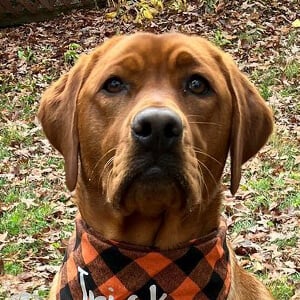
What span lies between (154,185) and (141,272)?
0.63m

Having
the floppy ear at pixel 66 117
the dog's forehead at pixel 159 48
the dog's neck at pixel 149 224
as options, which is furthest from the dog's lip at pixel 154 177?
the dog's forehead at pixel 159 48

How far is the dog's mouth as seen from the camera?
3607 millimetres

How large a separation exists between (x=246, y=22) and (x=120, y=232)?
11786 mm

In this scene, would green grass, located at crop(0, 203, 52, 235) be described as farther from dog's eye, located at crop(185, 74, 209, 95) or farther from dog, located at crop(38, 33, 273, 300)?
dog's eye, located at crop(185, 74, 209, 95)

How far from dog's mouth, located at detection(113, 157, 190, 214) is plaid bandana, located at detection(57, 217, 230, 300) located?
0.38m

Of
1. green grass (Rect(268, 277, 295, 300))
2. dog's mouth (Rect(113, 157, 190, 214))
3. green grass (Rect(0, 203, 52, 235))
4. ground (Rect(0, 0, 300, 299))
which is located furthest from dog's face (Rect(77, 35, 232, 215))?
green grass (Rect(0, 203, 52, 235))

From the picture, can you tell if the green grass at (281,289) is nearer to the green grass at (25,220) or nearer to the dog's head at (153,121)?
the dog's head at (153,121)

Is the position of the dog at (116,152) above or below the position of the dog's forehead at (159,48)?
below

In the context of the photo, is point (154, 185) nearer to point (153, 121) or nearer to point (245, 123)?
point (153, 121)

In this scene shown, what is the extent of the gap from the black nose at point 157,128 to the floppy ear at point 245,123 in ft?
2.38

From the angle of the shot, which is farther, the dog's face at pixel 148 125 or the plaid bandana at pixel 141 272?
the plaid bandana at pixel 141 272

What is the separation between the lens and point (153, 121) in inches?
137

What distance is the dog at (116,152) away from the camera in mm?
3955

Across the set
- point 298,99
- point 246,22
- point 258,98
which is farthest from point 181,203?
point 246,22
